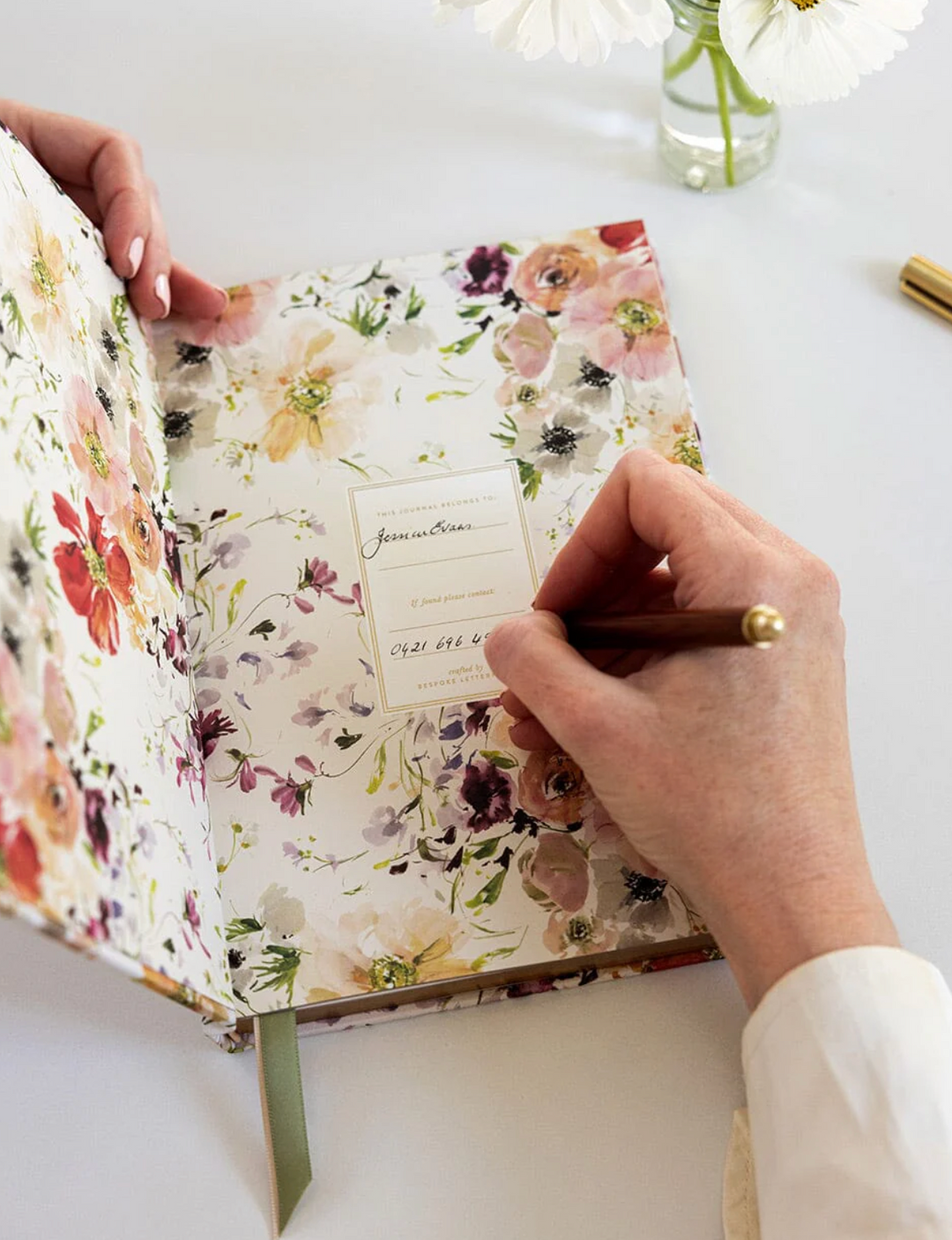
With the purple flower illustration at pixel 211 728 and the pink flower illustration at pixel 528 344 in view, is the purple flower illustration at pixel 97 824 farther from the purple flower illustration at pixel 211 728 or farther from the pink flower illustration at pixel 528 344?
the pink flower illustration at pixel 528 344

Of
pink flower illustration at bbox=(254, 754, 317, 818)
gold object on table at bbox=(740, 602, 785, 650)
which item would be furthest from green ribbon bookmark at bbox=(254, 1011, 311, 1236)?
gold object on table at bbox=(740, 602, 785, 650)

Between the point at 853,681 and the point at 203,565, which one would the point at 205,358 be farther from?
the point at 853,681

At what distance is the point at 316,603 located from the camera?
80 centimetres

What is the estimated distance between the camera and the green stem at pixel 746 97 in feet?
2.81

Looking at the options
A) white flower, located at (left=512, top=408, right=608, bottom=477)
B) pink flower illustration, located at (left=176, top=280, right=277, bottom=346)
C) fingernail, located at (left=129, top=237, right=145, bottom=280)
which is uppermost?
fingernail, located at (left=129, top=237, right=145, bottom=280)

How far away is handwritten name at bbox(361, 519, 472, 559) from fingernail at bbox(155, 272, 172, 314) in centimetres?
25

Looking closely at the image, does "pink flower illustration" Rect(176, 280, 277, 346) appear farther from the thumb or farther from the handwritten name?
the thumb

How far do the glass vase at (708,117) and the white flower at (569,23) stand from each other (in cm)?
10

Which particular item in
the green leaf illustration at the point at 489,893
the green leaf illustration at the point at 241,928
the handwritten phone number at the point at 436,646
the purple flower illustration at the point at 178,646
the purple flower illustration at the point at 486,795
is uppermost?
the purple flower illustration at the point at 178,646

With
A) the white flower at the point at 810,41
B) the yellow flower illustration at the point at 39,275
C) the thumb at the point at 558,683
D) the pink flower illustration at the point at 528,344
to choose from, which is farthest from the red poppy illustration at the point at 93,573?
the white flower at the point at 810,41

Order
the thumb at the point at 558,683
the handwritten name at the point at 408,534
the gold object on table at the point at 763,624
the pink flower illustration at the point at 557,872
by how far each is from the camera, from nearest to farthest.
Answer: the gold object on table at the point at 763,624 → the thumb at the point at 558,683 → the pink flower illustration at the point at 557,872 → the handwritten name at the point at 408,534

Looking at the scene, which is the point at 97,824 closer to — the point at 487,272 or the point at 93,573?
the point at 93,573

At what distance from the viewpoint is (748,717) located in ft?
1.96

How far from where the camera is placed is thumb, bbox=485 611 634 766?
0.60m
